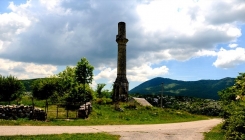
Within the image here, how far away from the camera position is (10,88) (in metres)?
34.6

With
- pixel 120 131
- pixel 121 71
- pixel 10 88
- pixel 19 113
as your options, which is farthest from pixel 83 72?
pixel 120 131

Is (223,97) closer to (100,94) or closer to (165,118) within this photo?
(165,118)

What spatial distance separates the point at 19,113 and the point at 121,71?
24339 millimetres

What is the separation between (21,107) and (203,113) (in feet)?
115

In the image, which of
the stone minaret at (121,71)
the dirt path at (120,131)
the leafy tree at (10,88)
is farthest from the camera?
the stone minaret at (121,71)

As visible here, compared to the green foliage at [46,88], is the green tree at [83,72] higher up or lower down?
higher up

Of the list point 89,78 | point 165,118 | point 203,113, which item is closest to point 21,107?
point 165,118

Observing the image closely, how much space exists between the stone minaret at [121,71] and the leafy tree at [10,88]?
1541cm

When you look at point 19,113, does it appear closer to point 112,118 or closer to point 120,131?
point 112,118

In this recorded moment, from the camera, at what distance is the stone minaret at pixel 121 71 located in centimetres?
4394

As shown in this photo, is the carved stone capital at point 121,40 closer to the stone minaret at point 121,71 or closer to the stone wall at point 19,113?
the stone minaret at point 121,71

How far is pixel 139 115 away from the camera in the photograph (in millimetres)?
29719

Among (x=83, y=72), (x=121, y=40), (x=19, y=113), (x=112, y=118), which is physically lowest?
(x=112, y=118)

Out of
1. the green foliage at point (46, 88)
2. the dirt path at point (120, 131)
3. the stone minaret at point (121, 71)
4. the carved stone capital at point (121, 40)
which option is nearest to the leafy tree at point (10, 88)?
the green foliage at point (46, 88)
